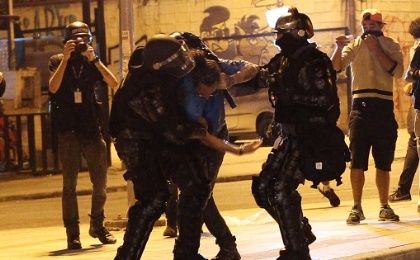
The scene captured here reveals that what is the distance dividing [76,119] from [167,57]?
2.46m

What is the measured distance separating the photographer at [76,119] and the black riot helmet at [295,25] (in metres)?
2.17

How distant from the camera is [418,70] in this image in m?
11.5

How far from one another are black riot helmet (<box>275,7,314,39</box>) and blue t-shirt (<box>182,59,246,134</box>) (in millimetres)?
443

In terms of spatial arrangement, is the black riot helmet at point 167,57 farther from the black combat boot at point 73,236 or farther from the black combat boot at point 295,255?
the black combat boot at point 73,236

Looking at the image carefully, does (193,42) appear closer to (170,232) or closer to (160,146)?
(160,146)

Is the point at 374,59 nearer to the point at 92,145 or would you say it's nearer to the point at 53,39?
the point at 92,145

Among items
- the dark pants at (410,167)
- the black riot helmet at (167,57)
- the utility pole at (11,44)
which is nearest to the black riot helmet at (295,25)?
the black riot helmet at (167,57)

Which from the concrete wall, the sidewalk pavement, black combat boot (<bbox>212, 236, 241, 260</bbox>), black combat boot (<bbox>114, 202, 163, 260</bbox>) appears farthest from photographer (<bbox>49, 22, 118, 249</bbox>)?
the concrete wall

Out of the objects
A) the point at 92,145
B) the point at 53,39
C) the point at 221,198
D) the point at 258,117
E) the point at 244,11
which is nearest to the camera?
the point at 92,145

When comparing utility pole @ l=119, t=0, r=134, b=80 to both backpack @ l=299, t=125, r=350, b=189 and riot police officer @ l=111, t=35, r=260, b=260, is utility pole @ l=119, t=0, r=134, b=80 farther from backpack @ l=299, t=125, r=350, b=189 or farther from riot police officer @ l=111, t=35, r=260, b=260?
backpack @ l=299, t=125, r=350, b=189

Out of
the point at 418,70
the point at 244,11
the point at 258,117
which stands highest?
the point at 418,70

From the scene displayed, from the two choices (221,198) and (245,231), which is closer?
(245,231)

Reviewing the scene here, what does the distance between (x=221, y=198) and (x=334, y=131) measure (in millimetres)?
7728

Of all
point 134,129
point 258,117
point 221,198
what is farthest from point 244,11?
point 134,129
